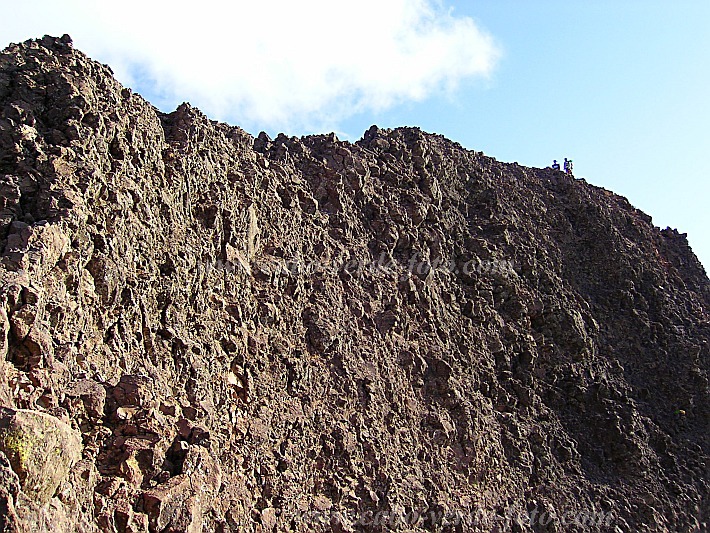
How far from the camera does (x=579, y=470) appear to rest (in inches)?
726

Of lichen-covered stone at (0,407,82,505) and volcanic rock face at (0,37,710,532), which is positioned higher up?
volcanic rock face at (0,37,710,532)

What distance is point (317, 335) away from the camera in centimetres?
1573

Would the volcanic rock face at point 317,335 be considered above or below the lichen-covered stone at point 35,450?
above

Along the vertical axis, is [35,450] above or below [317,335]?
below

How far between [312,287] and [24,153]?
708 centimetres

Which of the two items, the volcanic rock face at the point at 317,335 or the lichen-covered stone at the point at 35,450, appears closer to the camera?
the lichen-covered stone at the point at 35,450

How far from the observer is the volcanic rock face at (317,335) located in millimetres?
10078

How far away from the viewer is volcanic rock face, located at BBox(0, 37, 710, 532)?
10078 mm

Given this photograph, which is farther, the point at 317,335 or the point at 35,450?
the point at 317,335

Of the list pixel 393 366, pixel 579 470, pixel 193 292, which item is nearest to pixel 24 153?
pixel 193 292

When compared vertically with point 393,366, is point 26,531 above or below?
below

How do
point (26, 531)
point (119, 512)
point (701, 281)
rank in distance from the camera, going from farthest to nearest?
point (701, 281), point (119, 512), point (26, 531)

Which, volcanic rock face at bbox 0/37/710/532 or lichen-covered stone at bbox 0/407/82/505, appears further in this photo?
volcanic rock face at bbox 0/37/710/532

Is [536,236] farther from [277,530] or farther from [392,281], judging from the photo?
[277,530]
